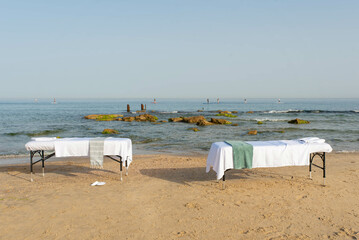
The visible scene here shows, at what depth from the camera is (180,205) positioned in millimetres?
7055

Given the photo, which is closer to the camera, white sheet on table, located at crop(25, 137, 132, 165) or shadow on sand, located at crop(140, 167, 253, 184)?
white sheet on table, located at crop(25, 137, 132, 165)

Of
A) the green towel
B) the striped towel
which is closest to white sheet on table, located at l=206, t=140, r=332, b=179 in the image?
the green towel

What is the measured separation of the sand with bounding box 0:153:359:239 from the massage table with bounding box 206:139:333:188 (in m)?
0.78

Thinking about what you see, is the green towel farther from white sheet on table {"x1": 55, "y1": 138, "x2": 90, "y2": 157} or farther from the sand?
white sheet on table {"x1": 55, "y1": 138, "x2": 90, "y2": 157}

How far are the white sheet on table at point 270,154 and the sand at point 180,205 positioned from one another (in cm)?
79

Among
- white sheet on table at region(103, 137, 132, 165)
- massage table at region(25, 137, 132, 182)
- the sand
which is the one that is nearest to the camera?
the sand

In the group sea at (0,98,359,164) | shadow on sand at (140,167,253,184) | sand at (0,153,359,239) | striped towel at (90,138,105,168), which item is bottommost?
sea at (0,98,359,164)

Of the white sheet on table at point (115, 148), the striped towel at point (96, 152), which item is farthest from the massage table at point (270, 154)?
the striped towel at point (96, 152)

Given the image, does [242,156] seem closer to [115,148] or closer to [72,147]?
[115,148]

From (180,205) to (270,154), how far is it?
3054 millimetres

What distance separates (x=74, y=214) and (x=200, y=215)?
2890mm

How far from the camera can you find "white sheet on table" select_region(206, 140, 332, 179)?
794 cm

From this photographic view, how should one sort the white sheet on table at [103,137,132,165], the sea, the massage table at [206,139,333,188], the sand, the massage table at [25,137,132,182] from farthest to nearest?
1. the sea
2. the white sheet on table at [103,137,132,165]
3. the massage table at [25,137,132,182]
4. the massage table at [206,139,333,188]
5. the sand

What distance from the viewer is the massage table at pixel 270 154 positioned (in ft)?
26.1
